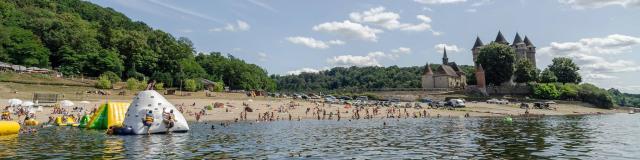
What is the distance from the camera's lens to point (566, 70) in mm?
132250

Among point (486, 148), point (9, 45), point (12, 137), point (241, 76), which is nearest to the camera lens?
point (486, 148)

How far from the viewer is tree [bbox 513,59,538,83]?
415ft

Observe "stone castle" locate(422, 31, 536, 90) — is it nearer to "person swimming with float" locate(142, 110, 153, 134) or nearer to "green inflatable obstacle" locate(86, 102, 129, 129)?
"green inflatable obstacle" locate(86, 102, 129, 129)

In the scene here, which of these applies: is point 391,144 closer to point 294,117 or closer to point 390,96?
point 294,117

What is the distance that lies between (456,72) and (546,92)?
38214 mm

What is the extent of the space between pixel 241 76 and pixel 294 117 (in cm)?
9091

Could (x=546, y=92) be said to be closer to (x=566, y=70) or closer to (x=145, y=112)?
(x=566, y=70)

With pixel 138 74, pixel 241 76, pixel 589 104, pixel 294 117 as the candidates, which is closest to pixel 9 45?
pixel 138 74

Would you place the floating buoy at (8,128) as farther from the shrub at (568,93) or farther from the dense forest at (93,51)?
the shrub at (568,93)

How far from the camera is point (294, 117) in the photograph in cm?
6372

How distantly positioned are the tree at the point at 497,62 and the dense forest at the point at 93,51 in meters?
64.6

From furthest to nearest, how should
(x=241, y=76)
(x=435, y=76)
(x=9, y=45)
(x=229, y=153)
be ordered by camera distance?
(x=241, y=76)
(x=435, y=76)
(x=9, y=45)
(x=229, y=153)

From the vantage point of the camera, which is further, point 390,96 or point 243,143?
point 390,96

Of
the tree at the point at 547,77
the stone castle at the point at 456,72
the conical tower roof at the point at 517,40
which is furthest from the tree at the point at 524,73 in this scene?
the conical tower roof at the point at 517,40
